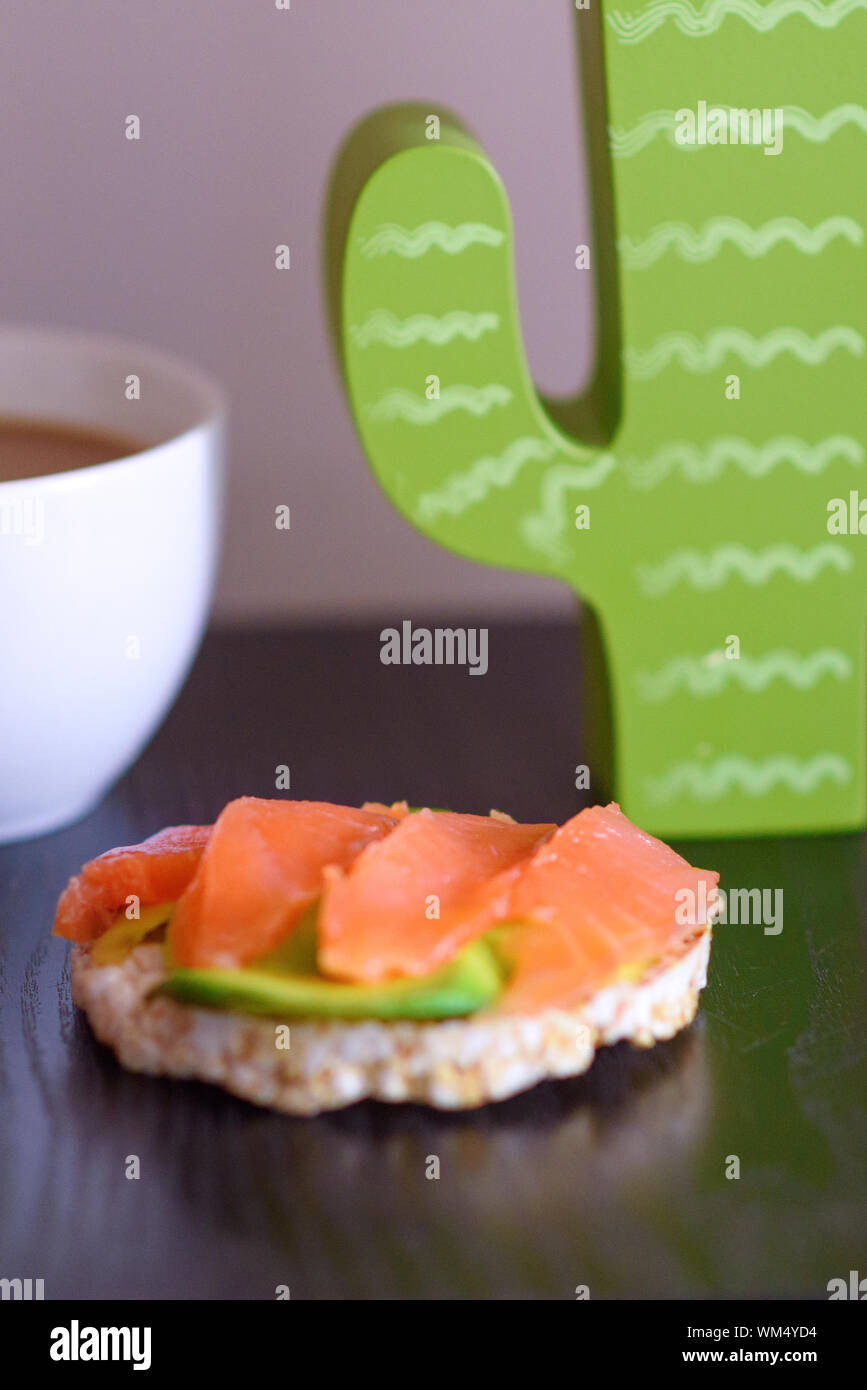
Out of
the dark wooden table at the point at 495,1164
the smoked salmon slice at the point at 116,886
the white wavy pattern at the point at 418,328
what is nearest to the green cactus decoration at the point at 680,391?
the white wavy pattern at the point at 418,328

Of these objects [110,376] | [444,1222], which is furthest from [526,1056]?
[110,376]

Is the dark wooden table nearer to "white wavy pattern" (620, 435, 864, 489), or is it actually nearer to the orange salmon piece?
the orange salmon piece

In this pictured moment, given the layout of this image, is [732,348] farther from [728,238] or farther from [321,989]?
[321,989]

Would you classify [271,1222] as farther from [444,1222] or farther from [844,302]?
[844,302]

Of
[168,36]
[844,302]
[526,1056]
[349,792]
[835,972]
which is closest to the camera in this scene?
[526,1056]

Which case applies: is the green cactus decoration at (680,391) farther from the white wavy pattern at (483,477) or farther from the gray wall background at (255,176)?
the gray wall background at (255,176)
